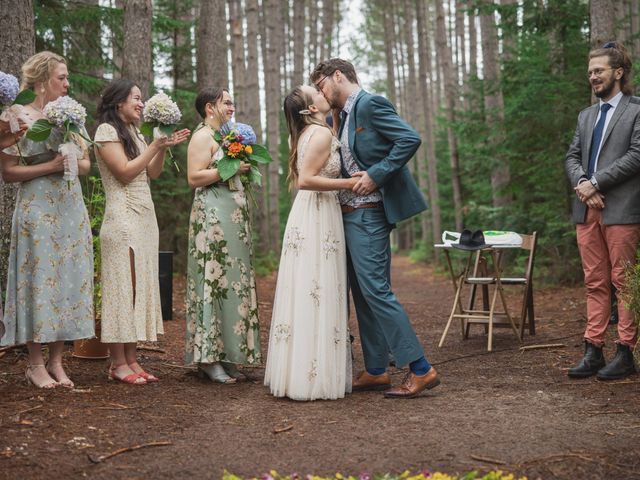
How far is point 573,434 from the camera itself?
12.8 ft

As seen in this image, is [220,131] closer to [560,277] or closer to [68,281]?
[68,281]

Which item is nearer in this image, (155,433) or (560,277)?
(155,433)

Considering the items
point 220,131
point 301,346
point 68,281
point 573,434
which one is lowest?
point 573,434

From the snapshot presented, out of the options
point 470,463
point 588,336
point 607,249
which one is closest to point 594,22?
point 607,249

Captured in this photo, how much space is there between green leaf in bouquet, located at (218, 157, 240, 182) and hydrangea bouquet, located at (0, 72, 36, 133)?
1464mm

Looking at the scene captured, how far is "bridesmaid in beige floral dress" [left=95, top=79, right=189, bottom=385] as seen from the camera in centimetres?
A: 530

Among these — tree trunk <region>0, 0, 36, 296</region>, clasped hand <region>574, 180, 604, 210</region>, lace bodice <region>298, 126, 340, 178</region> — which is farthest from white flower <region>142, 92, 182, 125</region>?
clasped hand <region>574, 180, 604, 210</region>

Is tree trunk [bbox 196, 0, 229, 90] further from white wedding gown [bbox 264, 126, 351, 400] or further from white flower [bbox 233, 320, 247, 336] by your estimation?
white wedding gown [bbox 264, 126, 351, 400]

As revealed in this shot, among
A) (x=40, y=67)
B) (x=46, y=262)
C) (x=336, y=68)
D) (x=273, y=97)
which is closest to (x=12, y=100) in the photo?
(x=40, y=67)

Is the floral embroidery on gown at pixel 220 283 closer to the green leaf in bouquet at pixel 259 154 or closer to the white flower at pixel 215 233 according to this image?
the white flower at pixel 215 233

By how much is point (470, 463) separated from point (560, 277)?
33.0 feet

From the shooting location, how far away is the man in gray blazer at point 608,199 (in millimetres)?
5438

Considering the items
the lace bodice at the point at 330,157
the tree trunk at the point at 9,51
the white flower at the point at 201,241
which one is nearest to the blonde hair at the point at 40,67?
the tree trunk at the point at 9,51

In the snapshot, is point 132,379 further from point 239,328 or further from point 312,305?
point 312,305
